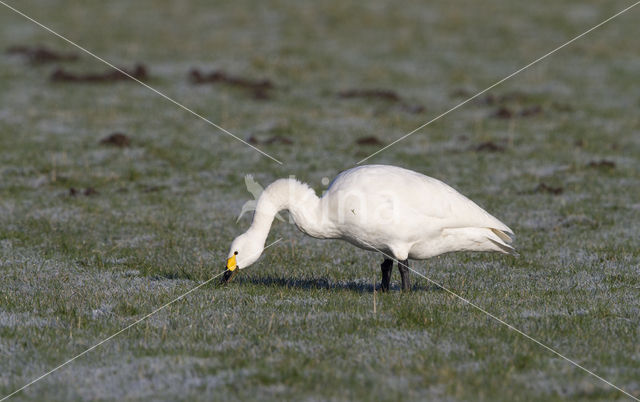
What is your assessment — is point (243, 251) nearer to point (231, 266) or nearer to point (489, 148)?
point (231, 266)

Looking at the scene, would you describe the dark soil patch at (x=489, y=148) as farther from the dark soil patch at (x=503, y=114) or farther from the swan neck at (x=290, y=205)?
the swan neck at (x=290, y=205)

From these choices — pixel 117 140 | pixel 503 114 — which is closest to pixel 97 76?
pixel 117 140

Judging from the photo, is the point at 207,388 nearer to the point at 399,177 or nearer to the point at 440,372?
the point at 440,372

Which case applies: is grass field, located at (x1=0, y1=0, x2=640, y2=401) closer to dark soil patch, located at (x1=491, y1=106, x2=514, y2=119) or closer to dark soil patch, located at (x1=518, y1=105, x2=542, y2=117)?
dark soil patch, located at (x1=491, y1=106, x2=514, y2=119)

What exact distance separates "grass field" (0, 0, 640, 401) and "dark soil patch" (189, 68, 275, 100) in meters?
0.27

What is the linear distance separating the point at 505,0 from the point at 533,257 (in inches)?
1248

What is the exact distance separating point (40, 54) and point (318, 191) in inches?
687

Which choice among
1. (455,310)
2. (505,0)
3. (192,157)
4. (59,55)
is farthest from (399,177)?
(505,0)

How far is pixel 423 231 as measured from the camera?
35.1 feet

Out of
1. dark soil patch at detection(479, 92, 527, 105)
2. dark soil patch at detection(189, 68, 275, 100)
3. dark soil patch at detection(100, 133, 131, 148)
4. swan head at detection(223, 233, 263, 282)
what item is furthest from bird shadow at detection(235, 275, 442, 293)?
dark soil patch at detection(479, 92, 527, 105)

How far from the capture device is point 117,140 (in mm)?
21828

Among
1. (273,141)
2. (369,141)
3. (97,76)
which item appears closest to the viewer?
(369,141)

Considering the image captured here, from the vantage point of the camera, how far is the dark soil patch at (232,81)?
2795 centimetres

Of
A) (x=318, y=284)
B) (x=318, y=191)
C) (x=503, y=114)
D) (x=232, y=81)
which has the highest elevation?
(x=232, y=81)
